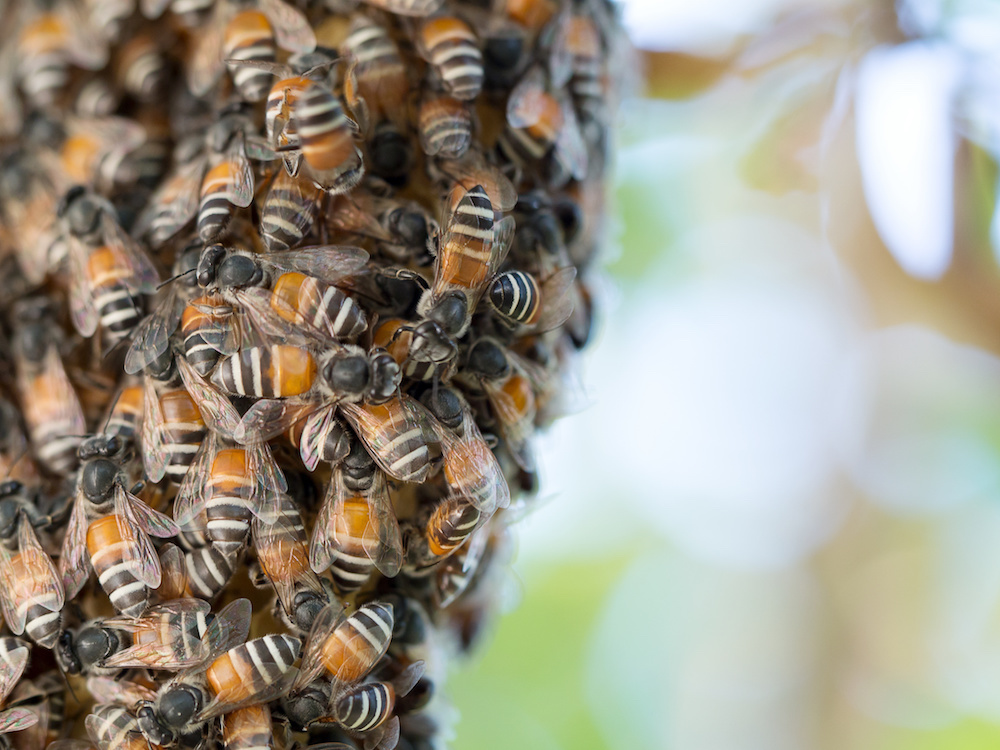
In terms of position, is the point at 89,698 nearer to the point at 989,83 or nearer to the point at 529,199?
the point at 529,199

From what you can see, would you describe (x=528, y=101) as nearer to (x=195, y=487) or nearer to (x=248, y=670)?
(x=195, y=487)

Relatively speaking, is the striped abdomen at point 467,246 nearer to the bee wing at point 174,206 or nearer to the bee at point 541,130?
the bee at point 541,130

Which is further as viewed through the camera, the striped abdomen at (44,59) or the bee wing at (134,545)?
the striped abdomen at (44,59)

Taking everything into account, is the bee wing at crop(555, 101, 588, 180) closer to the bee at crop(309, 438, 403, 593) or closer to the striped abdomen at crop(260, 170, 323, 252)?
the striped abdomen at crop(260, 170, 323, 252)

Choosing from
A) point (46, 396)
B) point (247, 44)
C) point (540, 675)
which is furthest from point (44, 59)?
point (540, 675)

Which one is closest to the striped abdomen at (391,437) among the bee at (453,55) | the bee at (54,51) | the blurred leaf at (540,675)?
the bee at (453,55)

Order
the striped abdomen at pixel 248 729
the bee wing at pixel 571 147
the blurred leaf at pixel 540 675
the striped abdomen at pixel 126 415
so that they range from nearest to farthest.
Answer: the striped abdomen at pixel 248 729 → the striped abdomen at pixel 126 415 → the bee wing at pixel 571 147 → the blurred leaf at pixel 540 675
